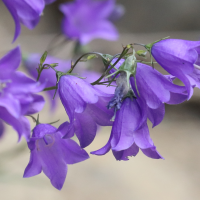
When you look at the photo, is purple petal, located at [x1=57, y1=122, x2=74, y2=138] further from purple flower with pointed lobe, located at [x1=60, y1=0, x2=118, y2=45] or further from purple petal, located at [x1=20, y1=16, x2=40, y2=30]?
purple flower with pointed lobe, located at [x1=60, y1=0, x2=118, y2=45]

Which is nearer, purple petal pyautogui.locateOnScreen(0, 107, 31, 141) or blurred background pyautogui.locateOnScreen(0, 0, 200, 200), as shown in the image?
purple petal pyautogui.locateOnScreen(0, 107, 31, 141)

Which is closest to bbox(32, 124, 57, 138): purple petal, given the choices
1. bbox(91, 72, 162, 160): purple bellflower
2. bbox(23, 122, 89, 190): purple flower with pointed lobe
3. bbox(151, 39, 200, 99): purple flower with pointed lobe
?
bbox(23, 122, 89, 190): purple flower with pointed lobe

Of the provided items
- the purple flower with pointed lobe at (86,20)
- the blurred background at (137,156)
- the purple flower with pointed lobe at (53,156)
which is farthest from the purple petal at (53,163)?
the purple flower with pointed lobe at (86,20)

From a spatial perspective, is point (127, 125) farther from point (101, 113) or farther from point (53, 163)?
point (53, 163)

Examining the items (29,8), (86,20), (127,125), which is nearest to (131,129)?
(127,125)

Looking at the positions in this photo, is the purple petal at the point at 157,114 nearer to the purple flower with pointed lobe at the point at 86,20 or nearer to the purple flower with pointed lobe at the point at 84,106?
the purple flower with pointed lobe at the point at 84,106
